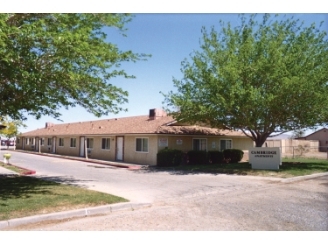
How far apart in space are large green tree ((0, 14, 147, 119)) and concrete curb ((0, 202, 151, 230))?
322 centimetres

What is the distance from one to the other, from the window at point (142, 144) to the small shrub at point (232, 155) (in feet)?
22.8

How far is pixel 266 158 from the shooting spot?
17.3m

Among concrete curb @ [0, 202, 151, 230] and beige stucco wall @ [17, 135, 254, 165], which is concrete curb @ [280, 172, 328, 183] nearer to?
concrete curb @ [0, 202, 151, 230]

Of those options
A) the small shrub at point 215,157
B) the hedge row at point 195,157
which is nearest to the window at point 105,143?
Result: the hedge row at point 195,157

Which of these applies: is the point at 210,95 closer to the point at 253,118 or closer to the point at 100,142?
the point at 253,118

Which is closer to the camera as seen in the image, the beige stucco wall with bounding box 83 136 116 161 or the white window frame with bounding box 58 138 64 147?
the beige stucco wall with bounding box 83 136 116 161

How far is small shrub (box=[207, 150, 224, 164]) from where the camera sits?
77.9ft

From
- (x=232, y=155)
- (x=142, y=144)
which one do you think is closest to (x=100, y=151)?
(x=142, y=144)

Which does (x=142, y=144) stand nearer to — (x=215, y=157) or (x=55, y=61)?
(x=215, y=157)

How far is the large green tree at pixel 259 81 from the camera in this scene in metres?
15.0

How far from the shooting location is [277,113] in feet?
55.4

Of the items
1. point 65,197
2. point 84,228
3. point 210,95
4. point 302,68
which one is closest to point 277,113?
point 302,68

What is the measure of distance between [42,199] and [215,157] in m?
17.4

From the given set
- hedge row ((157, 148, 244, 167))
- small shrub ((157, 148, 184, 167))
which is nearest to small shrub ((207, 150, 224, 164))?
hedge row ((157, 148, 244, 167))
